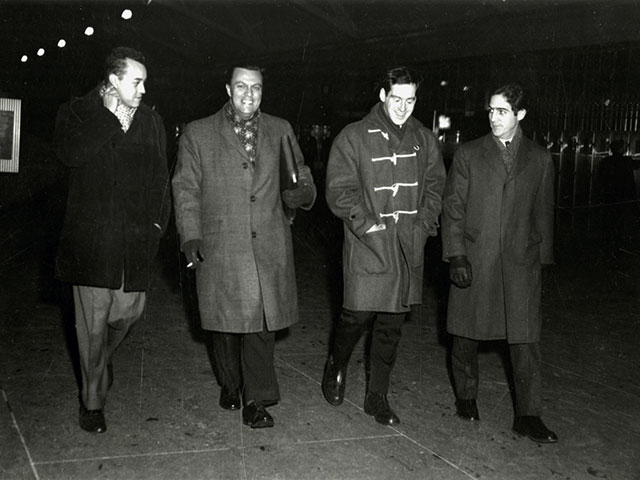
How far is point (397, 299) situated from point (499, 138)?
3.71 feet

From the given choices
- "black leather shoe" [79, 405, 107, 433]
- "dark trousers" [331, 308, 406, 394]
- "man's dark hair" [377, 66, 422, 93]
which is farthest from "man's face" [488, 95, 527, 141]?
"black leather shoe" [79, 405, 107, 433]

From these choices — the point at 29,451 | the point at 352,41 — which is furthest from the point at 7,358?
the point at 352,41

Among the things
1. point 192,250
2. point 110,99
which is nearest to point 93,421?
point 192,250

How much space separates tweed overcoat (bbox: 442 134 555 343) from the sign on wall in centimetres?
885

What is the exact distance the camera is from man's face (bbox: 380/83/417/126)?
4.55m

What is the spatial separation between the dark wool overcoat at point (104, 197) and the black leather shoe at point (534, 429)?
2.31 metres

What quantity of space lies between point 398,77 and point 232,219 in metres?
1.26

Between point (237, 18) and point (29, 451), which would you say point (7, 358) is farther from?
point (237, 18)

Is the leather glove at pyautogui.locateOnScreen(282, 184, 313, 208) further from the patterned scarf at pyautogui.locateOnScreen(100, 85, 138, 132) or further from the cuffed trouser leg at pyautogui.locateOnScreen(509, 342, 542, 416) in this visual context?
the cuffed trouser leg at pyautogui.locateOnScreen(509, 342, 542, 416)

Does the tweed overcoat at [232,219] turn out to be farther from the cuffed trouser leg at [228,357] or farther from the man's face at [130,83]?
the man's face at [130,83]

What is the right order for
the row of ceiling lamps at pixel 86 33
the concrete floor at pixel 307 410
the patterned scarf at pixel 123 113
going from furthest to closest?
the row of ceiling lamps at pixel 86 33 < the patterned scarf at pixel 123 113 < the concrete floor at pixel 307 410

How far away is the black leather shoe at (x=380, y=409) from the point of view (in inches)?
186

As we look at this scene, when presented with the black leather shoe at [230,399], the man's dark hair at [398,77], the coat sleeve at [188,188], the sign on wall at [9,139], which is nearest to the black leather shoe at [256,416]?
the black leather shoe at [230,399]

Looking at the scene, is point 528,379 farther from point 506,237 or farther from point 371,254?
point 371,254
